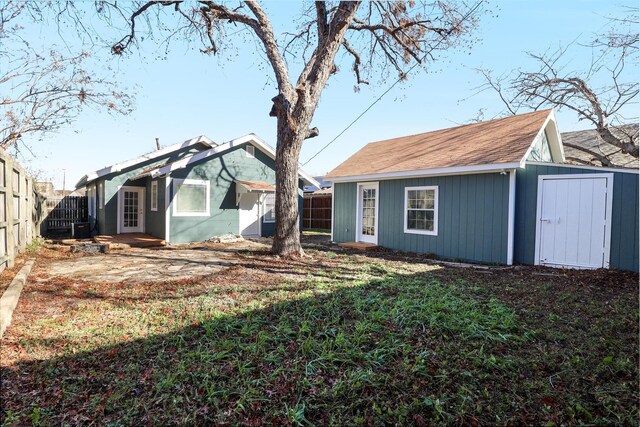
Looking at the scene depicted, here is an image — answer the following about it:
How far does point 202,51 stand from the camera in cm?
1077

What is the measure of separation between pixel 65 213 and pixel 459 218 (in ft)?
51.1

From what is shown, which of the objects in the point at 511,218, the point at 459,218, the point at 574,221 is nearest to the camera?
the point at 574,221

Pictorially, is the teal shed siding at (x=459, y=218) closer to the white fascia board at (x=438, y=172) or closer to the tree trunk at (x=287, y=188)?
the white fascia board at (x=438, y=172)

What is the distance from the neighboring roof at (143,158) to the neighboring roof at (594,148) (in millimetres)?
14250

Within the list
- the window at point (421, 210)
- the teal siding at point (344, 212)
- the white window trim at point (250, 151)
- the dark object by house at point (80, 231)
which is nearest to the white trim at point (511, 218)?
the window at point (421, 210)

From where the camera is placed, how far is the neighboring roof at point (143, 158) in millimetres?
12398

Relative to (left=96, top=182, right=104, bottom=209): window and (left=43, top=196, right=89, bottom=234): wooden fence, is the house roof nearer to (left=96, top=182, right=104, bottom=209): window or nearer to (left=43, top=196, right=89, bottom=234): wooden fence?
(left=96, top=182, right=104, bottom=209): window

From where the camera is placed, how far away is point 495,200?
27.9 feet

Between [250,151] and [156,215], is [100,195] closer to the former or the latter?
[156,215]

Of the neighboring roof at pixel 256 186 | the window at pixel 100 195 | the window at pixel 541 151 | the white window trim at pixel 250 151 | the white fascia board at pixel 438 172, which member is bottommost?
the window at pixel 100 195

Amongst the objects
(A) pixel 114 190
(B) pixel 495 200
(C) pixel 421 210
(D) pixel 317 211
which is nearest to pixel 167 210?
(A) pixel 114 190

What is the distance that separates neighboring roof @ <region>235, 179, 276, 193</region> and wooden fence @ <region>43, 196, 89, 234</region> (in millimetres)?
7656

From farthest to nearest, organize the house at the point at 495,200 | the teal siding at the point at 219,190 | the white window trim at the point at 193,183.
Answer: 1. the teal siding at the point at 219,190
2. the white window trim at the point at 193,183
3. the house at the point at 495,200

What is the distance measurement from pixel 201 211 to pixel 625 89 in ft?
→ 49.3
